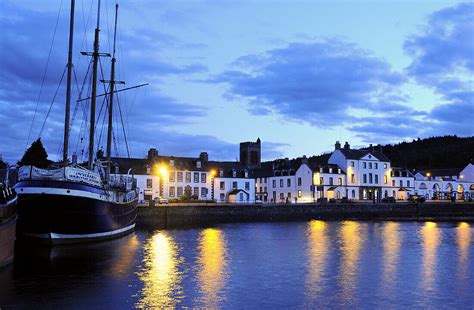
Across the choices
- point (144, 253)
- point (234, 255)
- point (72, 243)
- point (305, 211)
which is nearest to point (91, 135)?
point (72, 243)

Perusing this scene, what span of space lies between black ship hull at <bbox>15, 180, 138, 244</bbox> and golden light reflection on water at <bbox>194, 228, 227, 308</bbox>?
822 cm

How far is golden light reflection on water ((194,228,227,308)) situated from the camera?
20.8 m

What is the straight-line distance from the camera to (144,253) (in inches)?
1353

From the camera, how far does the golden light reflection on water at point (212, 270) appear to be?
20806 mm

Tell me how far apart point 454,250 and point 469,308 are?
771 inches

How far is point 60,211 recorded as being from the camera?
108 feet

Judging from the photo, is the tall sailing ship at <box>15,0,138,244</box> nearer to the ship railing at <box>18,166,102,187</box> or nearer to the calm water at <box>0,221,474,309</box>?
the ship railing at <box>18,166,102,187</box>

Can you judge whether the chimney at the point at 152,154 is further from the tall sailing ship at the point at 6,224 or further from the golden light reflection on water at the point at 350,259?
the tall sailing ship at the point at 6,224

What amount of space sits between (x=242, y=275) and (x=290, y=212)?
172 ft

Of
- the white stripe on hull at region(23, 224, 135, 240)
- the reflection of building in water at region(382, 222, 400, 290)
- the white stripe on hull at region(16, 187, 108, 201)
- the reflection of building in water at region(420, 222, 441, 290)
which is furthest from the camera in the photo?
the white stripe on hull at region(23, 224, 135, 240)

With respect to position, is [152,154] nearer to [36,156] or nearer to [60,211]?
[36,156]

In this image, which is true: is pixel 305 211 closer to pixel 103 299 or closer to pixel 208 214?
pixel 208 214

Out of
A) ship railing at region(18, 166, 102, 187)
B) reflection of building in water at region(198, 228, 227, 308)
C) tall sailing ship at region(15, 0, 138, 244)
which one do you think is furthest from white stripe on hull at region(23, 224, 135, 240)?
reflection of building in water at region(198, 228, 227, 308)

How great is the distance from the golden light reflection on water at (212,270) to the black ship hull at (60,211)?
8.22 m
